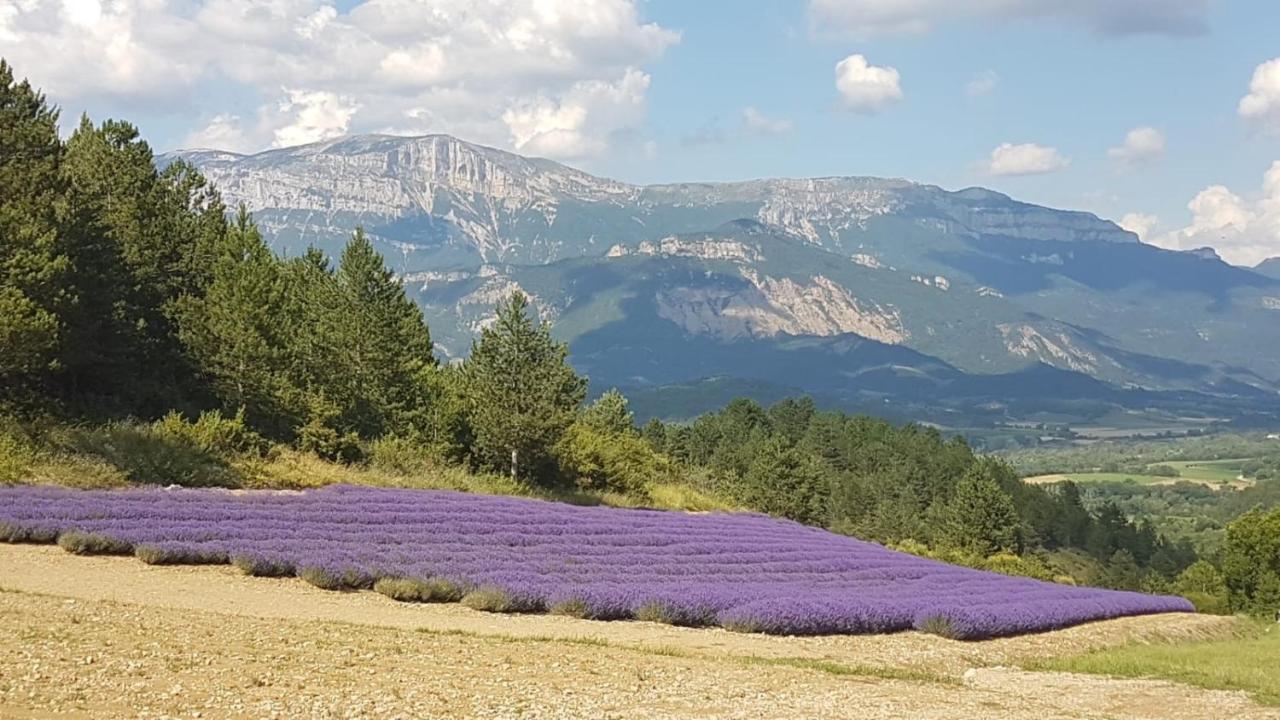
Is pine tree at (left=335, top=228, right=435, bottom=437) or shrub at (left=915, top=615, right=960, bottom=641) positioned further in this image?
pine tree at (left=335, top=228, right=435, bottom=437)

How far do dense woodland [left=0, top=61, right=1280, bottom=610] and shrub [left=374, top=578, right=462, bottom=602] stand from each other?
12.3 m

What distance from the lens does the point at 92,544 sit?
2117 cm

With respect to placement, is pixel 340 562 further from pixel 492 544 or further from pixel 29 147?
pixel 29 147

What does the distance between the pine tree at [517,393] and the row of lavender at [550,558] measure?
834 cm

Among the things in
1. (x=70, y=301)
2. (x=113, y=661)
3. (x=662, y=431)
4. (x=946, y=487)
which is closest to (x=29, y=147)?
(x=70, y=301)

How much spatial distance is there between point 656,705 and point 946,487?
12411 centimetres

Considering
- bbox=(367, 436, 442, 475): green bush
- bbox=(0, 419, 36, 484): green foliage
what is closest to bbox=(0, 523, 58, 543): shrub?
bbox=(0, 419, 36, 484): green foliage

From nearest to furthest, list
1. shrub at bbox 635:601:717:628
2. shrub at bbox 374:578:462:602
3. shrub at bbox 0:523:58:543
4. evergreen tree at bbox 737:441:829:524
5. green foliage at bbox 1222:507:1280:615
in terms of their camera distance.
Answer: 1. shrub at bbox 374:578:462:602
2. shrub at bbox 0:523:58:543
3. shrub at bbox 635:601:717:628
4. green foliage at bbox 1222:507:1280:615
5. evergreen tree at bbox 737:441:829:524

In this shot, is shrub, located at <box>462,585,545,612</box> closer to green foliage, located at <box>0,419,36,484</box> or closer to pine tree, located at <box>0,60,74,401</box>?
green foliage, located at <box>0,419,36,484</box>

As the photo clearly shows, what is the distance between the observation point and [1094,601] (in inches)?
1326

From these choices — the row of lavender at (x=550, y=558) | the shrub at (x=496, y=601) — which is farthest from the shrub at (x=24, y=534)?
the shrub at (x=496, y=601)

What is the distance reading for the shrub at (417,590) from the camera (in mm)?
21141

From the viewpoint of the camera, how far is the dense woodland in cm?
3119

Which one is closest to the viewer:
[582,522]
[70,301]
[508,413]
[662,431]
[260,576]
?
[260,576]
